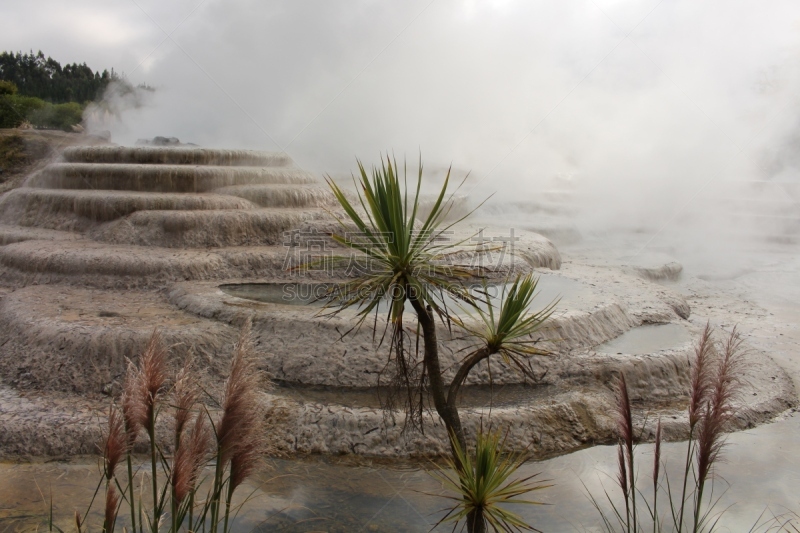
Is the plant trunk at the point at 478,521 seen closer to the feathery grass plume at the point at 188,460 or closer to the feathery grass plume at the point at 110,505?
the feathery grass plume at the point at 188,460

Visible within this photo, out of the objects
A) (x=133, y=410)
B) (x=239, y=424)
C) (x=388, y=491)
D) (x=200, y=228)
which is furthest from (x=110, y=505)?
(x=200, y=228)

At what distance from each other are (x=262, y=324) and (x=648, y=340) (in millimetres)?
4004

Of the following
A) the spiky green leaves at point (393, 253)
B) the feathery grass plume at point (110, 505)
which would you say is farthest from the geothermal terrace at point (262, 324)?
the feathery grass plume at point (110, 505)

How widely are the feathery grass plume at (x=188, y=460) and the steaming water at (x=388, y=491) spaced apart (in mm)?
2143

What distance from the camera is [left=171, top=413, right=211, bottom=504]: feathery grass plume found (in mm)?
1867

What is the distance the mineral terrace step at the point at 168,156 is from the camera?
12.7 meters

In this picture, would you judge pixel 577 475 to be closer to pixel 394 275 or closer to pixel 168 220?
pixel 394 275

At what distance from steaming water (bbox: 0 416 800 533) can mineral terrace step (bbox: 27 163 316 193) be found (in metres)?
7.48

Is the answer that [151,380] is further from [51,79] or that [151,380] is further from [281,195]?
[51,79]

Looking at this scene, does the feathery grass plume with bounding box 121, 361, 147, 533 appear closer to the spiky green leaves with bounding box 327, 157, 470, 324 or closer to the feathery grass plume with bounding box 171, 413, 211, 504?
the feathery grass plume with bounding box 171, 413, 211, 504

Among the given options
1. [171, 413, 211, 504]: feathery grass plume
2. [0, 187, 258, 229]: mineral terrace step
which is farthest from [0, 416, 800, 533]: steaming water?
[0, 187, 258, 229]: mineral terrace step

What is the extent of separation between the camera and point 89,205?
10992 mm

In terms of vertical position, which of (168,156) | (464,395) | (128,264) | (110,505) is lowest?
(464,395)

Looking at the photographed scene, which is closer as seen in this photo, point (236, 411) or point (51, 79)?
point (236, 411)
